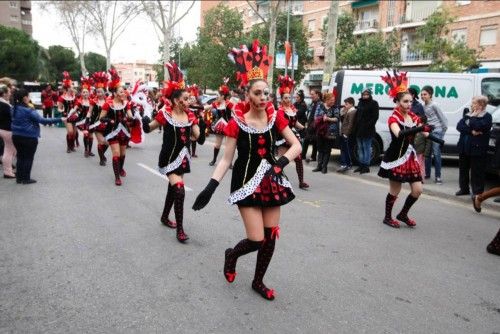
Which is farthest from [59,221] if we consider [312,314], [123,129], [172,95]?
[312,314]

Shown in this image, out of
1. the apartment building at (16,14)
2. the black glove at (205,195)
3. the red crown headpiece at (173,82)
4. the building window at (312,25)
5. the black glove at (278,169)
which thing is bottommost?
the black glove at (205,195)

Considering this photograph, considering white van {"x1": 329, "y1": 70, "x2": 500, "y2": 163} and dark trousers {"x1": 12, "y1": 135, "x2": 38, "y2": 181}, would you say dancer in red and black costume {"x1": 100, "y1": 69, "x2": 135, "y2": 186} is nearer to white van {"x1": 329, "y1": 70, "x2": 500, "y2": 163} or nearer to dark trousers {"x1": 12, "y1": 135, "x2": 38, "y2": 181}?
dark trousers {"x1": 12, "y1": 135, "x2": 38, "y2": 181}

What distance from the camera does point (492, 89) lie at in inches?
437

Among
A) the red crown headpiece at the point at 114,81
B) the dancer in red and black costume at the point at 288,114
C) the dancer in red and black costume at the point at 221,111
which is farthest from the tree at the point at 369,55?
the red crown headpiece at the point at 114,81

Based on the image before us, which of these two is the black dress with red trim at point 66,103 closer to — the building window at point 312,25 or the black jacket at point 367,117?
the black jacket at point 367,117

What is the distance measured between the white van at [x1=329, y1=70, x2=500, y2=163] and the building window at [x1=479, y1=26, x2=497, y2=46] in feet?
65.1

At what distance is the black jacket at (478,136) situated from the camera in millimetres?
7438

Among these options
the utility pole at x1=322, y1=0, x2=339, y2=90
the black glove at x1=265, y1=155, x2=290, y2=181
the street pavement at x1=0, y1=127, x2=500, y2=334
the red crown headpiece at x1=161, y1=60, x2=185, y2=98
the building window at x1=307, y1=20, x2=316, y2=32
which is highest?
the building window at x1=307, y1=20, x2=316, y2=32

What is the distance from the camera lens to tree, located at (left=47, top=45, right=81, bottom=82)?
67562 millimetres

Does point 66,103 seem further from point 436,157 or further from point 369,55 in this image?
point 369,55

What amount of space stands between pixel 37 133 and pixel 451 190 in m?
8.07

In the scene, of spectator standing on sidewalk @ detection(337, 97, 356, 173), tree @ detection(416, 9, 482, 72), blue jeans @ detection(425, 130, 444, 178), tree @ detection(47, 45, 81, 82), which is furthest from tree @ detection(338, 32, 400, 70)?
tree @ detection(47, 45, 81, 82)

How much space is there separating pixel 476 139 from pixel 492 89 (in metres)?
4.44

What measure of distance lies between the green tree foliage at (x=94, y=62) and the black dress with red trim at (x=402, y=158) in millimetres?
82698
